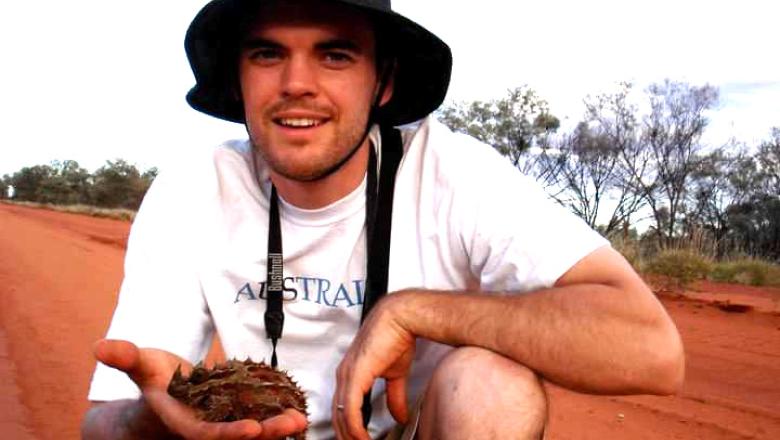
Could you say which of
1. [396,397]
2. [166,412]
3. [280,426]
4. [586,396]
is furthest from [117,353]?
[586,396]

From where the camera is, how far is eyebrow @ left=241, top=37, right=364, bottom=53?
275cm

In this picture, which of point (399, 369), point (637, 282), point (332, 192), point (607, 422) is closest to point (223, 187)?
point (332, 192)

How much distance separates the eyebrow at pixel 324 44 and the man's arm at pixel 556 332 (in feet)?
2.78

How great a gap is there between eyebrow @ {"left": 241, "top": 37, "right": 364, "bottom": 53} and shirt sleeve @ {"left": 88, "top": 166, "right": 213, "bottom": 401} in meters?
0.57

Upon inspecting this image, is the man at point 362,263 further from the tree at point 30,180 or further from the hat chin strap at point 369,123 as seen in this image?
the tree at point 30,180

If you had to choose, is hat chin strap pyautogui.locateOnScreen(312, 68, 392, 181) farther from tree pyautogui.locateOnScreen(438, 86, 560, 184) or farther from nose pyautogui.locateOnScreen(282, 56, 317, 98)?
tree pyautogui.locateOnScreen(438, 86, 560, 184)

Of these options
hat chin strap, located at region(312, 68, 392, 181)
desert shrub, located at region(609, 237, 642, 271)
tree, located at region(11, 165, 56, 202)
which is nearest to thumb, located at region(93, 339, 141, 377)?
hat chin strap, located at region(312, 68, 392, 181)

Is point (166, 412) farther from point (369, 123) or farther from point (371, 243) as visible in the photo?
point (369, 123)

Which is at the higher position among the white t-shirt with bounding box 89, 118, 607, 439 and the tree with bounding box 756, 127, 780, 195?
the tree with bounding box 756, 127, 780, 195

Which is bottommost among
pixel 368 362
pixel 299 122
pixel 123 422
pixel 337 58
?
pixel 123 422

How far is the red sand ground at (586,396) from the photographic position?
4797 mm

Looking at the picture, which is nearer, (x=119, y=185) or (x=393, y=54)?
(x=393, y=54)

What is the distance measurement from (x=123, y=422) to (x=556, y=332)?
1286 mm

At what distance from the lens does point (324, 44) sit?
275cm
